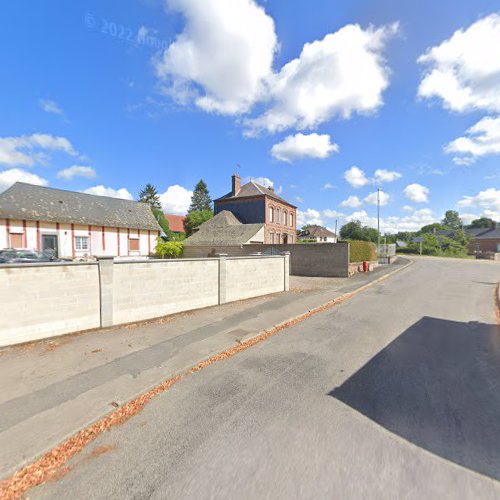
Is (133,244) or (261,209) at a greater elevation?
(261,209)

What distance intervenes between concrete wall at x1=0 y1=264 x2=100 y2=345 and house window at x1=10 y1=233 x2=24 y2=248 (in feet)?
66.8

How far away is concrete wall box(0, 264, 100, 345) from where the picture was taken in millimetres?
5457

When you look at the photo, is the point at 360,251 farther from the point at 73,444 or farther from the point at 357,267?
the point at 73,444

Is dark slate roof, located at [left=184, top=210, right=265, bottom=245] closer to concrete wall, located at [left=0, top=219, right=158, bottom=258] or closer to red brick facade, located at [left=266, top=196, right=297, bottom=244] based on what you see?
red brick facade, located at [left=266, top=196, right=297, bottom=244]

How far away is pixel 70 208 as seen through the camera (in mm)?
24688

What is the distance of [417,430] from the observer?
3004mm

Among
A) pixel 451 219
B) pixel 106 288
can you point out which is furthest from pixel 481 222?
pixel 106 288

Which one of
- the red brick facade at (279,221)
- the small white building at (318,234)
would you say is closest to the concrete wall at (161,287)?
the red brick facade at (279,221)

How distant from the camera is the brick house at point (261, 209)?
111 ft

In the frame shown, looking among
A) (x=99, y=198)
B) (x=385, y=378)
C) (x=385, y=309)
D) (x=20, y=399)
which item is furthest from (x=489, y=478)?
(x=99, y=198)

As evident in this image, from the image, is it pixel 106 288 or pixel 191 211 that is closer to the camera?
pixel 106 288

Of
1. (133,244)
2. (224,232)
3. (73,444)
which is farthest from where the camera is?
(224,232)

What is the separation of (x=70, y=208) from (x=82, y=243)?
12.5 ft

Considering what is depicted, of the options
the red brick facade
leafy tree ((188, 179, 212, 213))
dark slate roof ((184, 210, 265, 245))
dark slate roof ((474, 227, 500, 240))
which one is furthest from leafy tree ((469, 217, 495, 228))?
dark slate roof ((184, 210, 265, 245))
